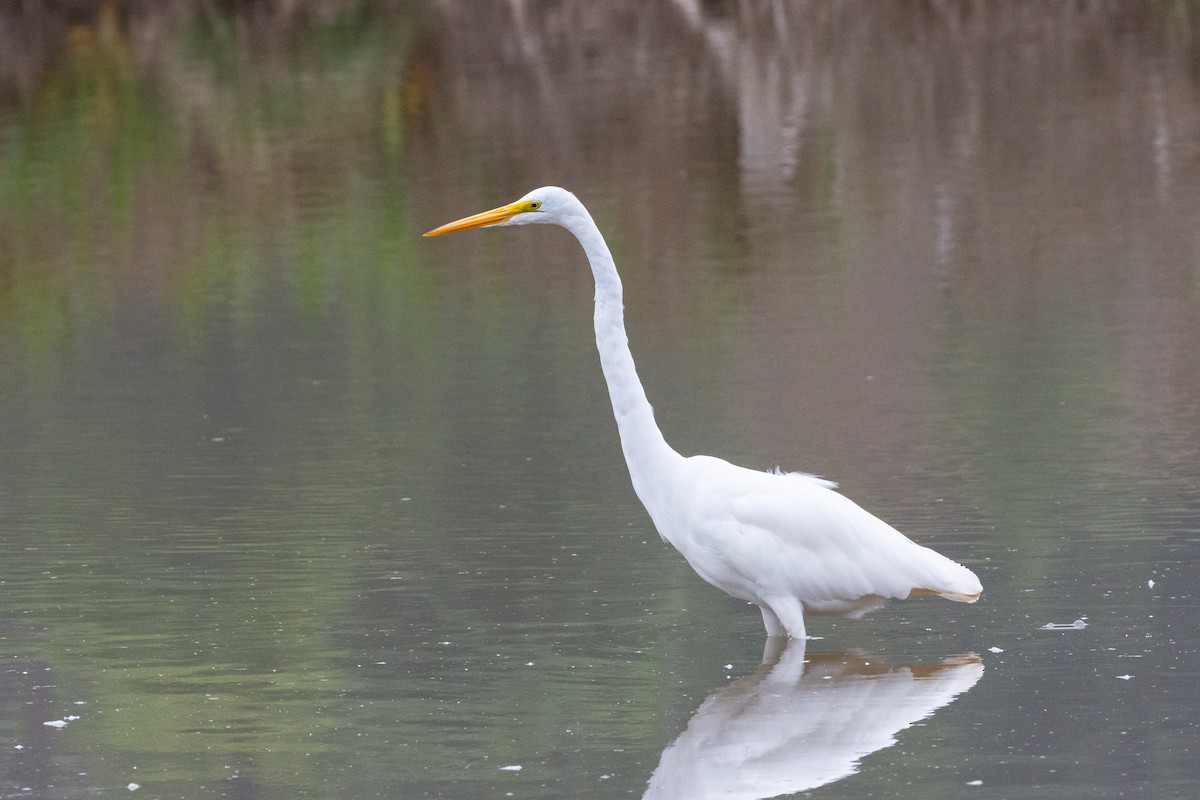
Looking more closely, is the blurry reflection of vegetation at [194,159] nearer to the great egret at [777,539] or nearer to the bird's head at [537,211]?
the bird's head at [537,211]

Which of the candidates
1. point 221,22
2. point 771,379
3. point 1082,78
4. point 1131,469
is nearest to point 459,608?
point 1131,469

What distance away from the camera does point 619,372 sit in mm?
6504

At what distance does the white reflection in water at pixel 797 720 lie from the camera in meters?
4.94

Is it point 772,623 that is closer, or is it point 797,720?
point 797,720

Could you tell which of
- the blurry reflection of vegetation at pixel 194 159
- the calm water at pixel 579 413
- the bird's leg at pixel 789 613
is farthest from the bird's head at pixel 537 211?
the blurry reflection of vegetation at pixel 194 159

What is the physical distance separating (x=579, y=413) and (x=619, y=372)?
334cm

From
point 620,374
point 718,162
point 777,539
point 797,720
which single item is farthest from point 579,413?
point 718,162

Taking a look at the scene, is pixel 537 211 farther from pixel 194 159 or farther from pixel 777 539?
pixel 194 159

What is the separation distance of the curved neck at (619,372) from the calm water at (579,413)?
0.47 meters

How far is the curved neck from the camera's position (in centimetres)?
644

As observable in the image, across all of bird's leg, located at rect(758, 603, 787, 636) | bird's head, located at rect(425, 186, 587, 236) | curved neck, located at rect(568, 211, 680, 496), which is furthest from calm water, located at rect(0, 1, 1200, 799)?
bird's head, located at rect(425, 186, 587, 236)

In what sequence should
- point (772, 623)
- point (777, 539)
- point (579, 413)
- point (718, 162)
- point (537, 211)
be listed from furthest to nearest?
1. point (718, 162)
2. point (579, 413)
3. point (537, 211)
4. point (772, 623)
5. point (777, 539)

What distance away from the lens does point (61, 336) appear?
12500 millimetres

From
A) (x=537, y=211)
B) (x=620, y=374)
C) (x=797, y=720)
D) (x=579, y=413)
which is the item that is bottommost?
(x=579, y=413)
